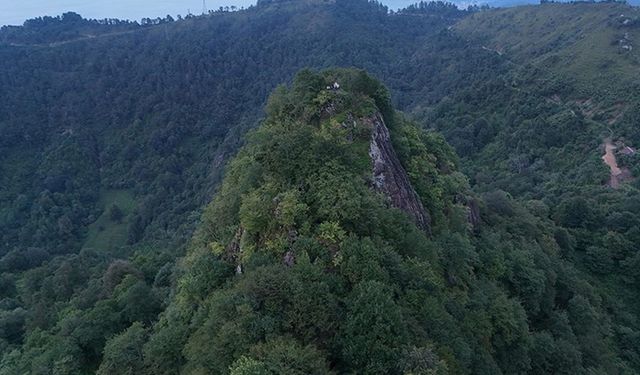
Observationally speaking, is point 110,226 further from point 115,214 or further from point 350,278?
point 350,278

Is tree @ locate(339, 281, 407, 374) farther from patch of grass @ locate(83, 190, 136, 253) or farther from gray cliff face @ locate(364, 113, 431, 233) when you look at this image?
patch of grass @ locate(83, 190, 136, 253)

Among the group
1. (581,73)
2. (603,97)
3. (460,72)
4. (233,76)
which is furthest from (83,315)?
(233,76)

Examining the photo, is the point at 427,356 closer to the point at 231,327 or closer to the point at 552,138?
the point at 231,327

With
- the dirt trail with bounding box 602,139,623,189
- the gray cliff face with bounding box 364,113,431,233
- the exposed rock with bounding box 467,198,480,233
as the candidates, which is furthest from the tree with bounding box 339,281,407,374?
the dirt trail with bounding box 602,139,623,189

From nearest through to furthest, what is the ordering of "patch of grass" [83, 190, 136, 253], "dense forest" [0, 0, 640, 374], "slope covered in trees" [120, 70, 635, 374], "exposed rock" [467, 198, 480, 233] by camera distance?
"slope covered in trees" [120, 70, 635, 374]
"dense forest" [0, 0, 640, 374]
"exposed rock" [467, 198, 480, 233]
"patch of grass" [83, 190, 136, 253]

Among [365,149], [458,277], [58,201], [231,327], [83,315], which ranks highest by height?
[365,149]

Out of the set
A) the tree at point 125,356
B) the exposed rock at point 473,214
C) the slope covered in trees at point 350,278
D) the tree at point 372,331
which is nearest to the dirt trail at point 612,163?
the slope covered in trees at point 350,278
